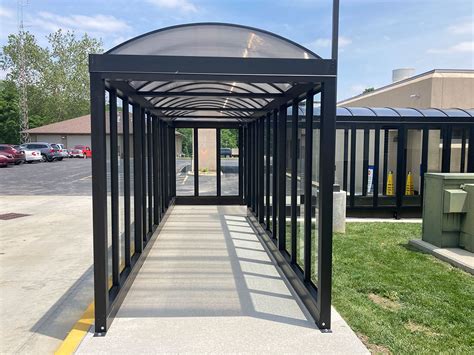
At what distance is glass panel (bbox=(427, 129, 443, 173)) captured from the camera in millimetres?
11516

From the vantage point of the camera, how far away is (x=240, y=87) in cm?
613

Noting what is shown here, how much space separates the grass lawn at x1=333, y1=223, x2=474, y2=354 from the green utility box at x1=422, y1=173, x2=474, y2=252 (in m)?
0.56

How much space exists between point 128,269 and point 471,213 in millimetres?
5694

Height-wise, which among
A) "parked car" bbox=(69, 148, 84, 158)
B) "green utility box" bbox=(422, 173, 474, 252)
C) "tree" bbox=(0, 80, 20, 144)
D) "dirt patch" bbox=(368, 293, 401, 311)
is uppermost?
"tree" bbox=(0, 80, 20, 144)

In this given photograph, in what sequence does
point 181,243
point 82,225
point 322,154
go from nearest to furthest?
1. point 322,154
2. point 181,243
3. point 82,225

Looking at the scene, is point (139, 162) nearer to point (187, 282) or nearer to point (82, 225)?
point (187, 282)

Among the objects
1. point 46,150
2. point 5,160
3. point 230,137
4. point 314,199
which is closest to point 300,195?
point 314,199

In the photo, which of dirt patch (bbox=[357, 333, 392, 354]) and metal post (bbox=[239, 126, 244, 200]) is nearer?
dirt patch (bbox=[357, 333, 392, 354])

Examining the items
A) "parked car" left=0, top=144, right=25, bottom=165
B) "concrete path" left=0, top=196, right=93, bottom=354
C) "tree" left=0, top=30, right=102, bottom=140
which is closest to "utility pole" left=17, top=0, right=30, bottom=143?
"tree" left=0, top=30, right=102, bottom=140

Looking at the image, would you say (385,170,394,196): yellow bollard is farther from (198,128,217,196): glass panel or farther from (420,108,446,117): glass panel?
(198,128,217,196): glass panel

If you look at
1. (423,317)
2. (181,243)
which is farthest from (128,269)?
(423,317)

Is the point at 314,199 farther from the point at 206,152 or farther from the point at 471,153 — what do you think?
the point at 206,152

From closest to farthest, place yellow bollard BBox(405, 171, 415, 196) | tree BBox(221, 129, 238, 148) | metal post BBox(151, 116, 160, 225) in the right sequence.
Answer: metal post BBox(151, 116, 160, 225) < yellow bollard BBox(405, 171, 415, 196) < tree BBox(221, 129, 238, 148)

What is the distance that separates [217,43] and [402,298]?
151 inches
